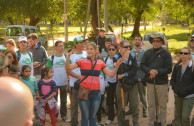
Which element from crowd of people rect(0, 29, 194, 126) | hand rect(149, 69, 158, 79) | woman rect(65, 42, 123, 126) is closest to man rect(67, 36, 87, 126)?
crowd of people rect(0, 29, 194, 126)

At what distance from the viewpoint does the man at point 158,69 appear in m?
5.49

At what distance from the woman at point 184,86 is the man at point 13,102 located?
14.8ft

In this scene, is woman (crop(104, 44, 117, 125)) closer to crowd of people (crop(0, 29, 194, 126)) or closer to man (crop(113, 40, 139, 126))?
crowd of people (crop(0, 29, 194, 126))

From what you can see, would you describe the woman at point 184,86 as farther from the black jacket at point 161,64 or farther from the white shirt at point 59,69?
the white shirt at point 59,69

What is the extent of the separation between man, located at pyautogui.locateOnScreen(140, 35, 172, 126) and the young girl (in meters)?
1.89

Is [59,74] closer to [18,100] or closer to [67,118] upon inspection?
Answer: [67,118]

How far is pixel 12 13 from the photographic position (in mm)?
35531

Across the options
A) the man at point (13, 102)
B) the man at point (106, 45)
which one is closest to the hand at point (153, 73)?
the man at point (106, 45)

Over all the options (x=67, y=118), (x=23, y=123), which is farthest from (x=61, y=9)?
(x=23, y=123)

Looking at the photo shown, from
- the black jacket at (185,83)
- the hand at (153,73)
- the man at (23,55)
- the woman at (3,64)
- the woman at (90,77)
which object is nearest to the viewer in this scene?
the woman at (3,64)

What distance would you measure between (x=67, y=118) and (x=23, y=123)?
5729 mm

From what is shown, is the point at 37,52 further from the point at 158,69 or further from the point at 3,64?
the point at 3,64

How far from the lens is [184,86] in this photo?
5176 millimetres

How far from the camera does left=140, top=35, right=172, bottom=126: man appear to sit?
5.49 meters
